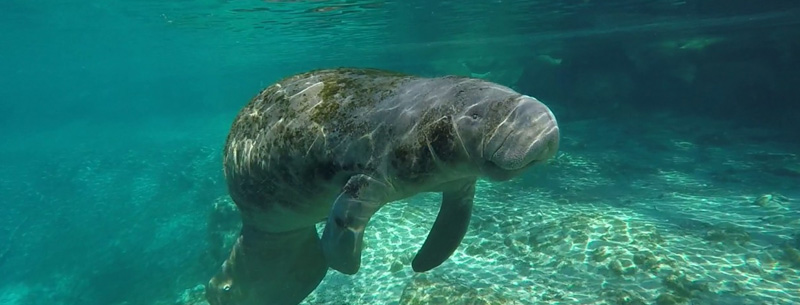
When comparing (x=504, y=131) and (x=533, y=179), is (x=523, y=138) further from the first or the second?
(x=533, y=179)

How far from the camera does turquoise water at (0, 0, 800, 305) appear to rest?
7.56m

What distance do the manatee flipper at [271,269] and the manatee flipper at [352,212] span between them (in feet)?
5.75

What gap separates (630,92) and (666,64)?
1899mm

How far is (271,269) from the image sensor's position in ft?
18.2

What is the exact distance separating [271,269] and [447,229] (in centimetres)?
239

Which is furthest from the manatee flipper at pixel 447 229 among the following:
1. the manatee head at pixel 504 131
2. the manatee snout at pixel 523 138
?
the manatee snout at pixel 523 138

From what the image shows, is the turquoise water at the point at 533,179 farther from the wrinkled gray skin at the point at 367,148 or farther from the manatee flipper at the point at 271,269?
the wrinkled gray skin at the point at 367,148

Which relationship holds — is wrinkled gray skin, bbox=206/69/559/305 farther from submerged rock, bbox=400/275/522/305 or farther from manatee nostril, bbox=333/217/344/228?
submerged rock, bbox=400/275/522/305

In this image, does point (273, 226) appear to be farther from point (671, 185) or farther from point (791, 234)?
point (671, 185)

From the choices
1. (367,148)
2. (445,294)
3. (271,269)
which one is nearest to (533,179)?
(445,294)

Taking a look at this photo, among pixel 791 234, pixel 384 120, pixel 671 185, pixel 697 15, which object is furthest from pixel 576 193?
pixel 697 15

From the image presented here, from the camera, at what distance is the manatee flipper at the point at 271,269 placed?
5.19 meters

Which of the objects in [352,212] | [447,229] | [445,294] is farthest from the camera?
[445,294]

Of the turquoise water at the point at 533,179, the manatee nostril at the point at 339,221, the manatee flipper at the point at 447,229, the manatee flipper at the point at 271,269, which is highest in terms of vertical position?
the manatee nostril at the point at 339,221
